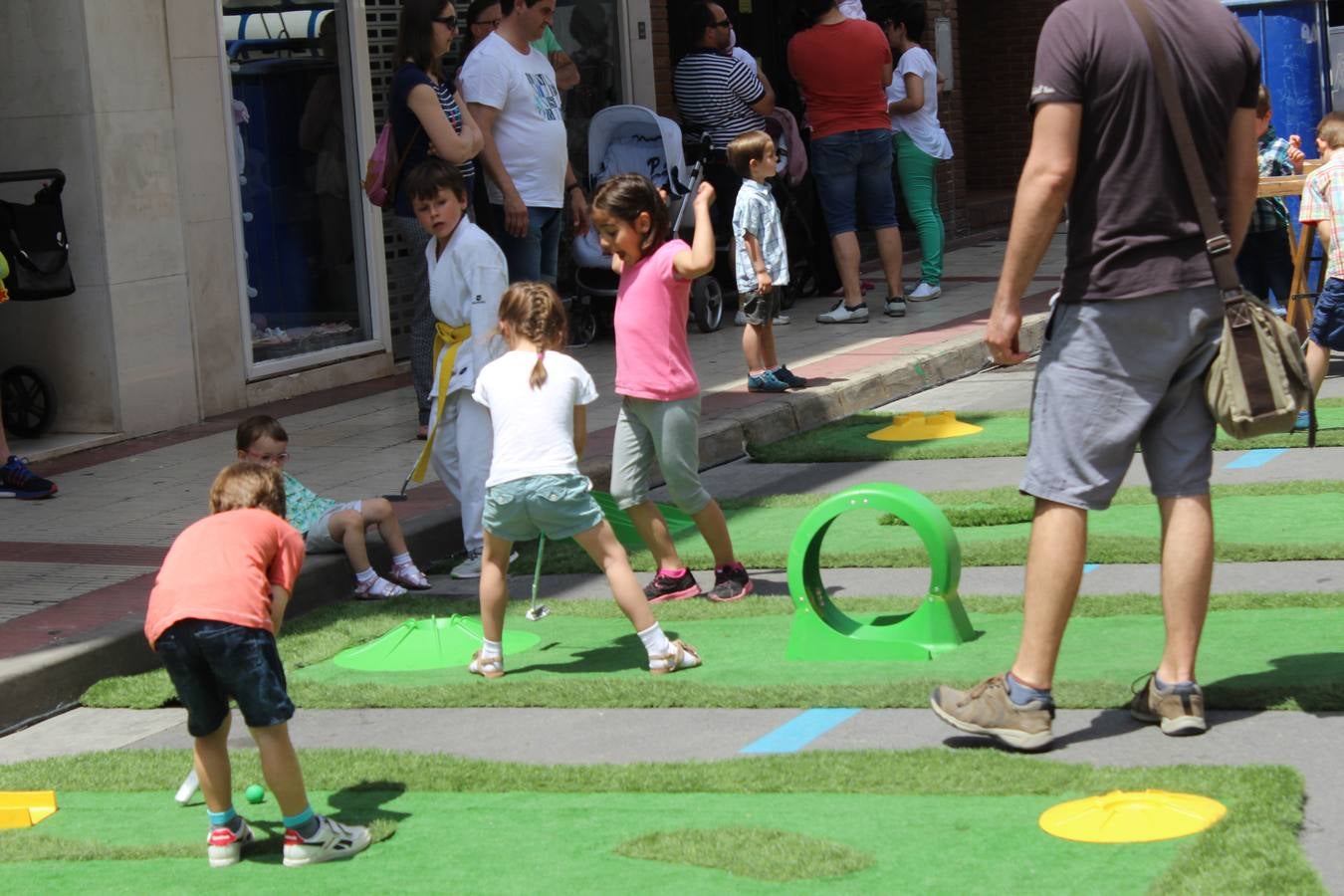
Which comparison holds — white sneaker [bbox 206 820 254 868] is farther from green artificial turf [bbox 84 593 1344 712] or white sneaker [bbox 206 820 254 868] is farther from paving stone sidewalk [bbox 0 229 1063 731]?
paving stone sidewalk [bbox 0 229 1063 731]

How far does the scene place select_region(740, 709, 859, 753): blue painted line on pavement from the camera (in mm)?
5234

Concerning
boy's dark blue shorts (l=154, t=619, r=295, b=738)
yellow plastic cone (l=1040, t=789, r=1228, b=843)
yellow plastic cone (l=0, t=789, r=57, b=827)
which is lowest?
yellow plastic cone (l=0, t=789, r=57, b=827)

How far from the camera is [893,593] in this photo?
6887 millimetres

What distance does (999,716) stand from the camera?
4.95m

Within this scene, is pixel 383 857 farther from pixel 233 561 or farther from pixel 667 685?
pixel 667 685

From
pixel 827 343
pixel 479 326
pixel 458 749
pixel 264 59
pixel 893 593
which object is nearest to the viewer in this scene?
pixel 458 749

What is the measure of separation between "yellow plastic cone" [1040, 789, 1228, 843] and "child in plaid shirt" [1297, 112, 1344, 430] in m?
5.10

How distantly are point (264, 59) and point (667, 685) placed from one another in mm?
6854

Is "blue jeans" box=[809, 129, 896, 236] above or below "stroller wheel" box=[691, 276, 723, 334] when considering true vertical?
above

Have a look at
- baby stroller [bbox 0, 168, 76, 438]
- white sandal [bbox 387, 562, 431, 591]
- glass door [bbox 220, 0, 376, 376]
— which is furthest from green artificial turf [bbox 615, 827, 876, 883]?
glass door [bbox 220, 0, 376, 376]

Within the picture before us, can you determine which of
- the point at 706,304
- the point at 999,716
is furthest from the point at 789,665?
the point at 706,304

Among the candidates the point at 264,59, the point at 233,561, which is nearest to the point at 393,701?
the point at 233,561

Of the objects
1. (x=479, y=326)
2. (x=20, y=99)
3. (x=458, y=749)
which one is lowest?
(x=458, y=749)

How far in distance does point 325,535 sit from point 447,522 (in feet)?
2.62
